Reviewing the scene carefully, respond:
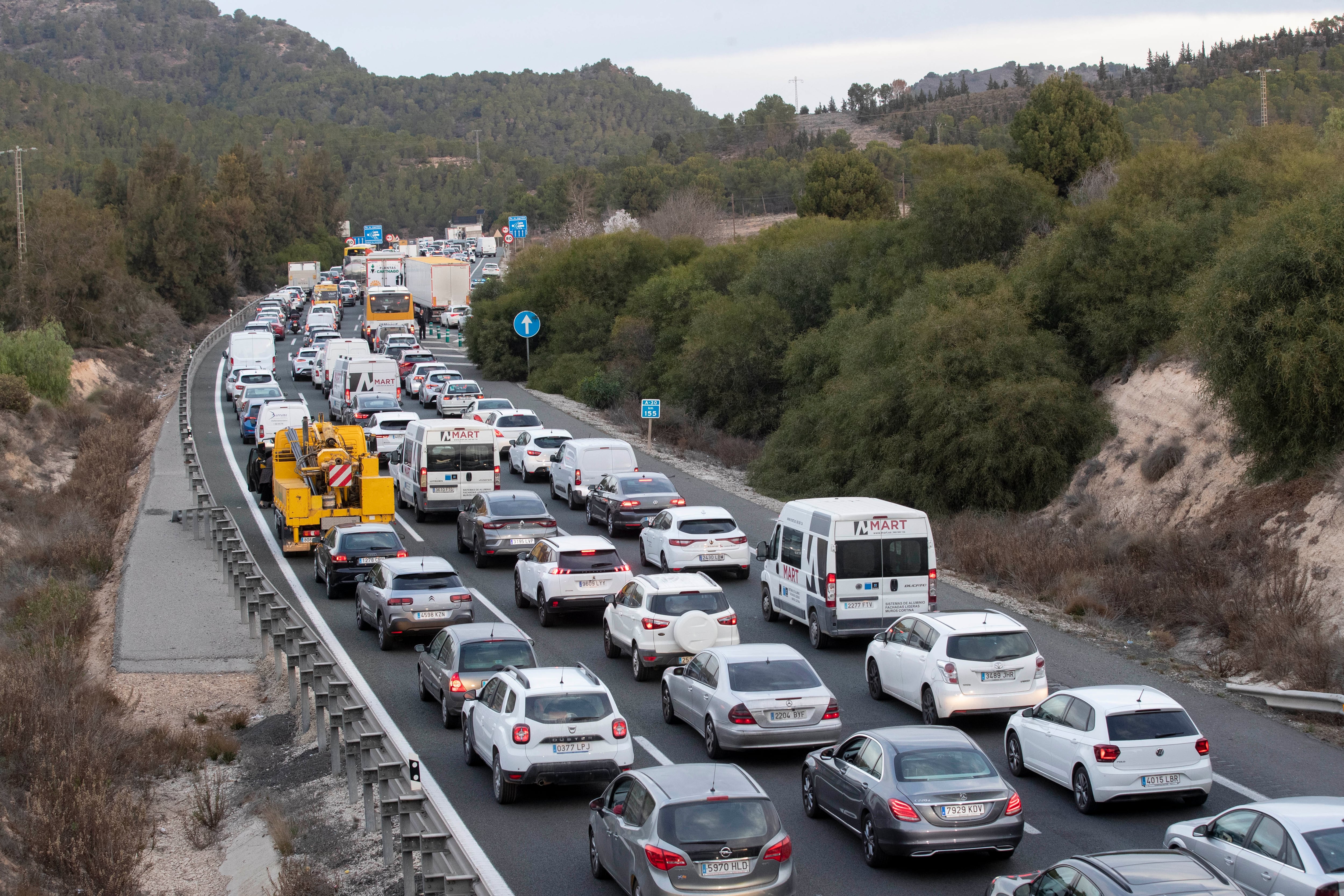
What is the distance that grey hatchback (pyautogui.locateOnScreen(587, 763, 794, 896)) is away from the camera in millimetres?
10172

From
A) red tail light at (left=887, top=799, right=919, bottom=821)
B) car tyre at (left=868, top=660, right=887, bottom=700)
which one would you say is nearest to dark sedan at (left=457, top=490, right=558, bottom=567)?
car tyre at (left=868, top=660, right=887, bottom=700)

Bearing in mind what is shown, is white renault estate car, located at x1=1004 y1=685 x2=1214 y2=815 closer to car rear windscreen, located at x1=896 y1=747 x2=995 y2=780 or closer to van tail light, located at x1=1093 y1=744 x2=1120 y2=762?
van tail light, located at x1=1093 y1=744 x2=1120 y2=762

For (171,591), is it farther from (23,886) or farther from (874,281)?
(874,281)

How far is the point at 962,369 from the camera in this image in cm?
3362

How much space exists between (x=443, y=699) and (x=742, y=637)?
20.0ft

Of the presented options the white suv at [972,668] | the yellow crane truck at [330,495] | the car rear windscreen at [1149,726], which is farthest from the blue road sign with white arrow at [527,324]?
the car rear windscreen at [1149,726]

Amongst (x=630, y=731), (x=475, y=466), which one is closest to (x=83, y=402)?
(x=475, y=466)

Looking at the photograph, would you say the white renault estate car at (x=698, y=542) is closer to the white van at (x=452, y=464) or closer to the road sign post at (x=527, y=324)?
the white van at (x=452, y=464)

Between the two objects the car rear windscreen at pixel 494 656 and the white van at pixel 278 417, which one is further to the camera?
the white van at pixel 278 417

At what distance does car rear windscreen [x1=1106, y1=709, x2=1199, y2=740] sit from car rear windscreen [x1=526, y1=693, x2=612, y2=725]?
5.16 metres

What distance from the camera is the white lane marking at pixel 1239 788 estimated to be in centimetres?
1352

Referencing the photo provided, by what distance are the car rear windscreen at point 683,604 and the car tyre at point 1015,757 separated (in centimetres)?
500

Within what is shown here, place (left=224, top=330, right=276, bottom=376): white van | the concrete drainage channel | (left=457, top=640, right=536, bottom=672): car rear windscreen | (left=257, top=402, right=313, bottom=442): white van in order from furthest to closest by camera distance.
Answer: (left=224, top=330, right=276, bottom=376): white van < (left=257, top=402, right=313, bottom=442): white van < (left=457, top=640, right=536, bottom=672): car rear windscreen < the concrete drainage channel

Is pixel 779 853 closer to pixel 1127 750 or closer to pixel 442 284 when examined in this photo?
pixel 1127 750
